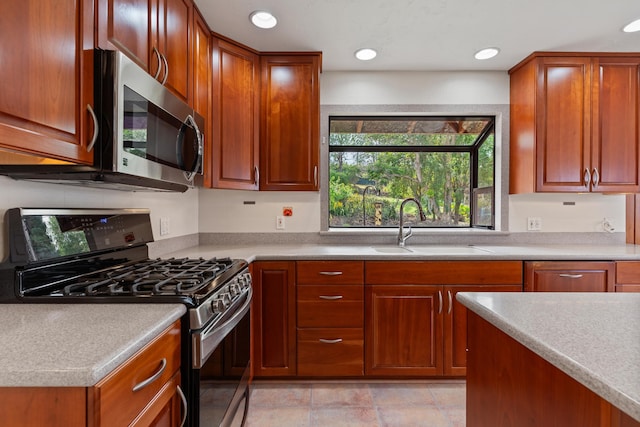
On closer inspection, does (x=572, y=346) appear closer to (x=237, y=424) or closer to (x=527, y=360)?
(x=527, y=360)

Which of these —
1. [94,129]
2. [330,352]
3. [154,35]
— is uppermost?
[154,35]

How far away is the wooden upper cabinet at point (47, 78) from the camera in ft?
2.50

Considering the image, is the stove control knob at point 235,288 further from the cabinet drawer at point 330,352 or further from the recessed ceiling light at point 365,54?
the recessed ceiling light at point 365,54

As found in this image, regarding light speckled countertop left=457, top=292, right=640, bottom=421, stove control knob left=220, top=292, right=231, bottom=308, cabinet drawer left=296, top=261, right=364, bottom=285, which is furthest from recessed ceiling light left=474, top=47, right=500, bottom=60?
stove control knob left=220, top=292, right=231, bottom=308

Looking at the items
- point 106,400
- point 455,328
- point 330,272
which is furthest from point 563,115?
point 106,400

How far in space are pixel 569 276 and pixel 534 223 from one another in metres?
0.69

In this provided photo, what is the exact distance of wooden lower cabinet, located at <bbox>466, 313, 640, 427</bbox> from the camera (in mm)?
615

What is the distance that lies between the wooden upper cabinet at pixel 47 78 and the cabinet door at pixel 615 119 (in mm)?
3057

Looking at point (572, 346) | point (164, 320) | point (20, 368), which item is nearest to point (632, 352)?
point (572, 346)

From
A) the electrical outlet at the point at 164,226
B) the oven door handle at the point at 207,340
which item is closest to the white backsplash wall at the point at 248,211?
the electrical outlet at the point at 164,226

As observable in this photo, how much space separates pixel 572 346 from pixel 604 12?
7.30 ft

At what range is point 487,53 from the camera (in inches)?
90.9

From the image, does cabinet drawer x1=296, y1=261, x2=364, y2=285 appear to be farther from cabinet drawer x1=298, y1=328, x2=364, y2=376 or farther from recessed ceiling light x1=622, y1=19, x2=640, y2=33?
recessed ceiling light x1=622, y1=19, x2=640, y2=33

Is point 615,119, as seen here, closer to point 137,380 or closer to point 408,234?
point 408,234
